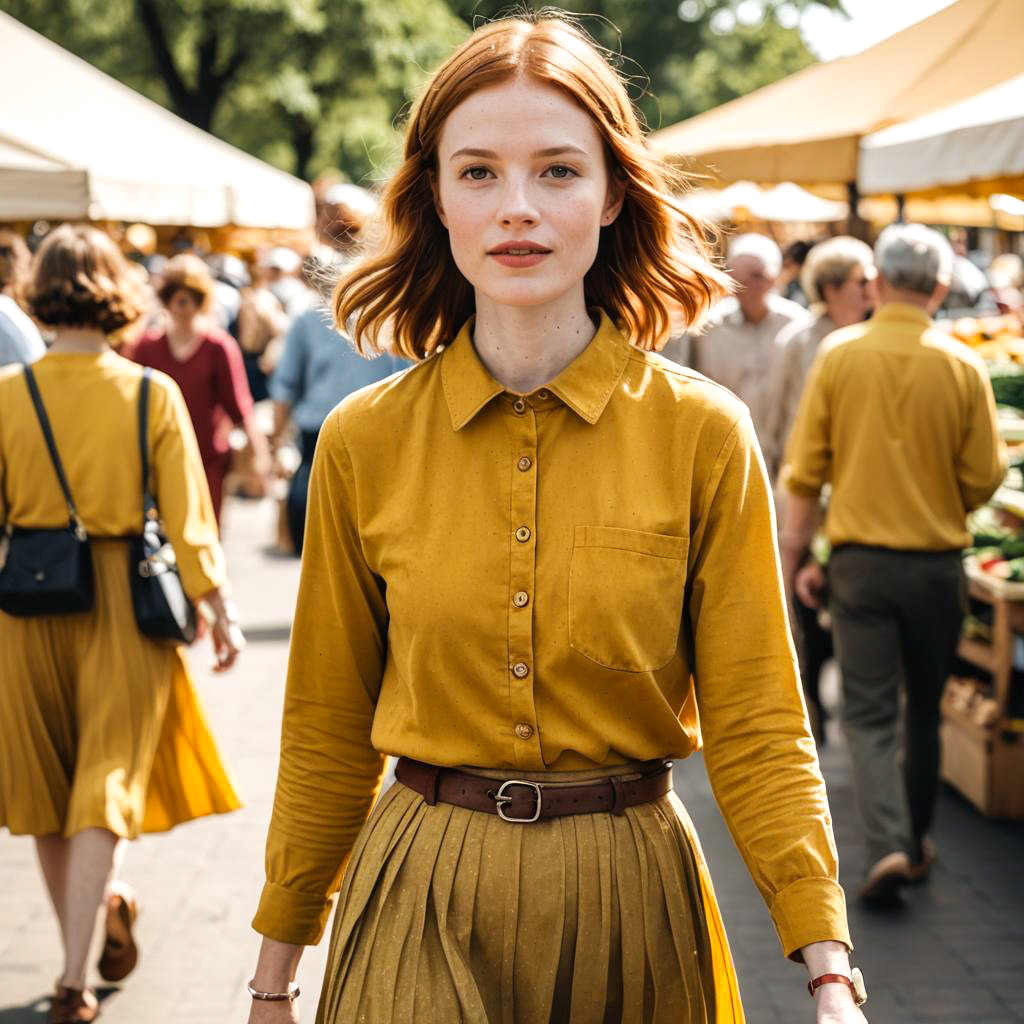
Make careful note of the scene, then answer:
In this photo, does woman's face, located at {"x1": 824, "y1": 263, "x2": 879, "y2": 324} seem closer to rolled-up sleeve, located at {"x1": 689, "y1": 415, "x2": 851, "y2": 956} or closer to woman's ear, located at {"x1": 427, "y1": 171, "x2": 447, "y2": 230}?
woman's ear, located at {"x1": 427, "y1": 171, "x2": 447, "y2": 230}

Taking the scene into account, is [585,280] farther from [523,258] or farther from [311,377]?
[311,377]

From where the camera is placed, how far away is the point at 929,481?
5340 millimetres

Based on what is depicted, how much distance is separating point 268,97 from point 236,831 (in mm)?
28506

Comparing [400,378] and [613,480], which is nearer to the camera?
[613,480]

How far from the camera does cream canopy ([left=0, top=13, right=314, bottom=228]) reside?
7586 mm

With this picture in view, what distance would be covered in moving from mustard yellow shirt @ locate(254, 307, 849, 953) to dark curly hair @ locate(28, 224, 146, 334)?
254 centimetres

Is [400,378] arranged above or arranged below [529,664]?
above

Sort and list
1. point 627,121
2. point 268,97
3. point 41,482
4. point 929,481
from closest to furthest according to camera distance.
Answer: point 627,121 → point 41,482 → point 929,481 → point 268,97

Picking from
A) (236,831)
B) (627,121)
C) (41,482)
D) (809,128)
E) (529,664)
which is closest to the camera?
(529,664)

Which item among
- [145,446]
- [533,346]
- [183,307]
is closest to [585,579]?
[533,346]

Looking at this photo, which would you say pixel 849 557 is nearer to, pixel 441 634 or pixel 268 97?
pixel 441 634

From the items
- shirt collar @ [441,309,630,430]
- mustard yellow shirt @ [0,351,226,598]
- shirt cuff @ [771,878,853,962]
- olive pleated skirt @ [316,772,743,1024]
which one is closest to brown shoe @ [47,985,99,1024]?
mustard yellow shirt @ [0,351,226,598]

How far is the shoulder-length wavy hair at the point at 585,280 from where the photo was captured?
2.27 meters

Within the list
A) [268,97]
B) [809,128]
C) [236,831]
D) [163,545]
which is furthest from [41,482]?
[268,97]
